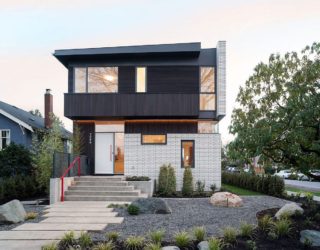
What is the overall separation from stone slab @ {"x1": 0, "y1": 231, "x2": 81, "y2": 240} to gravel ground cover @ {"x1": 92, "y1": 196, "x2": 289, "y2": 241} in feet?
2.79

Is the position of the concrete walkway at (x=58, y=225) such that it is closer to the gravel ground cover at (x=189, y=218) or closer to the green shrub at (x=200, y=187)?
the gravel ground cover at (x=189, y=218)

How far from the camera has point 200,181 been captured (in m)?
17.4

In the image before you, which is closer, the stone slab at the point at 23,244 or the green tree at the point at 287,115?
the stone slab at the point at 23,244

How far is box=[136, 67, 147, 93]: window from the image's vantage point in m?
19.5

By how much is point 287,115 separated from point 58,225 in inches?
257

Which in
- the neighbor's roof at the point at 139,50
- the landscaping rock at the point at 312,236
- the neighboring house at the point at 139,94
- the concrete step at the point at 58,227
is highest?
the neighbor's roof at the point at 139,50

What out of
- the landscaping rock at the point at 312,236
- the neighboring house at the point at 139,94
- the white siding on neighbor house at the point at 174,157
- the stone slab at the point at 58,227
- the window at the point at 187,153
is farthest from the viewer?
the neighboring house at the point at 139,94

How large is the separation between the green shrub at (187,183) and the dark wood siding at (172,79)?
478cm

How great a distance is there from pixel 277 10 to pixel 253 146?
741 cm

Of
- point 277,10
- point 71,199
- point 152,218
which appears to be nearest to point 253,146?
point 152,218

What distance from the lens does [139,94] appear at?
725 inches

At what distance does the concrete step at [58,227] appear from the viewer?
8898 millimetres

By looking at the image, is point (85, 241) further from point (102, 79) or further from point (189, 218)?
point (102, 79)

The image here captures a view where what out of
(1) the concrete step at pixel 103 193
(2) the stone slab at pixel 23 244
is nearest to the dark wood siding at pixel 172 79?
(1) the concrete step at pixel 103 193
